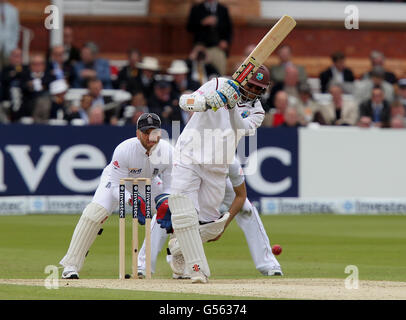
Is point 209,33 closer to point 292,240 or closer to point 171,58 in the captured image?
point 171,58

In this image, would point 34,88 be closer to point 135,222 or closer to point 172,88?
point 172,88

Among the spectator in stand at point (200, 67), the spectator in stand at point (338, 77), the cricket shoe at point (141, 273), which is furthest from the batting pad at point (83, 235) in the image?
the spectator in stand at point (338, 77)

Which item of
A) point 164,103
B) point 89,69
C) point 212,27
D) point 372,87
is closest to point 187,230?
point 164,103

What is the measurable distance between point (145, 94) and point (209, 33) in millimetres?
2245

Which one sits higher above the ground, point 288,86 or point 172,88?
point 288,86

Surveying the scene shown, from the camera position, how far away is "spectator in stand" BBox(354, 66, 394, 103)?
20516 mm

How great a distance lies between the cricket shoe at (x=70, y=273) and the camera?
10477mm

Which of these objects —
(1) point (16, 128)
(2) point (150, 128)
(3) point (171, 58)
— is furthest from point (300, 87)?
(2) point (150, 128)

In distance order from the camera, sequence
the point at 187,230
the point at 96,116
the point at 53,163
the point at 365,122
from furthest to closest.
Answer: the point at 365,122 → the point at 96,116 → the point at 53,163 → the point at 187,230

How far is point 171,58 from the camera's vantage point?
2281 cm

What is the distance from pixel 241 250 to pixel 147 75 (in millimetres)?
6311

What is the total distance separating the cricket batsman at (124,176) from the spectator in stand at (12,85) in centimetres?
782

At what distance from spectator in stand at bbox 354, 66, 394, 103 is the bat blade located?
10.7 metres

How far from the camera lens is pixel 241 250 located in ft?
45.9
